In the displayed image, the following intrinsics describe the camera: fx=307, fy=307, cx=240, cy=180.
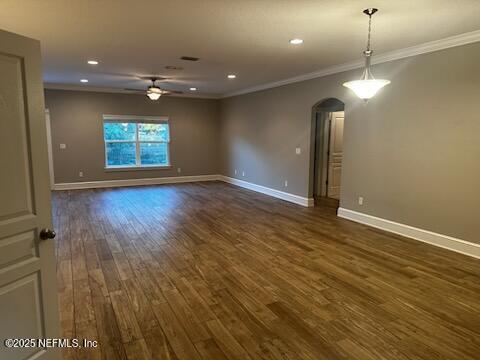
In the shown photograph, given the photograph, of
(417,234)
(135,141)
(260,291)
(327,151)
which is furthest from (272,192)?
(260,291)

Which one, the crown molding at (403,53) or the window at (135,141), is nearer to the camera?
the crown molding at (403,53)

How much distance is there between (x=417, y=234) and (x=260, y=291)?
2.81m

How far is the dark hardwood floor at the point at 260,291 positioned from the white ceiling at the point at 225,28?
270 cm

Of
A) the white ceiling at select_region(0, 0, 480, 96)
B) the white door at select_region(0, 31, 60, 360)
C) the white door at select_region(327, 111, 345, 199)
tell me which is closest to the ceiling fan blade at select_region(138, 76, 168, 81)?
the white ceiling at select_region(0, 0, 480, 96)

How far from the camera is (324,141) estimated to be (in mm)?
6738

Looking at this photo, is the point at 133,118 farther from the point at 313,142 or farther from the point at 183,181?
the point at 313,142

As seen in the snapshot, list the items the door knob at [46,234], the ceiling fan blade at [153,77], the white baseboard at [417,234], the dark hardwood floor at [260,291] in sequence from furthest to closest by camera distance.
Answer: the ceiling fan blade at [153,77] → the white baseboard at [417,234] → the dark hardwood floor at [260,291] → the door knob at [46,234]

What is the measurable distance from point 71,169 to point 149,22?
6.34m

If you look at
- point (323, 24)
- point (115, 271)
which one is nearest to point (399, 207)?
point (323, 24)

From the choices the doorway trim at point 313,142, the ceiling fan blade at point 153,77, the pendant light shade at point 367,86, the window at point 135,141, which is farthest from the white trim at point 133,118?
the pendant light shade at point 367,86

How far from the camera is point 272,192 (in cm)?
766

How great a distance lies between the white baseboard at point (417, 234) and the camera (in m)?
3.89

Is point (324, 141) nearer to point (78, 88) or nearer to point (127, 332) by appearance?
point (127, 332)

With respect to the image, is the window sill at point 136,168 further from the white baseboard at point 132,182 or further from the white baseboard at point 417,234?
the white baseboard at point 417,234
